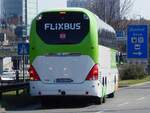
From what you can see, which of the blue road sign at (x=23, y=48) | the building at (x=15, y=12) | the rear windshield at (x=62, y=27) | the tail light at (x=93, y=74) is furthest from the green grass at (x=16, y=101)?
the building at (x=15, y=12)

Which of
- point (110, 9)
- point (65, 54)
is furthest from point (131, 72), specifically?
point (65, 54)

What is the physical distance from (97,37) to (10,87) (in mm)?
5516

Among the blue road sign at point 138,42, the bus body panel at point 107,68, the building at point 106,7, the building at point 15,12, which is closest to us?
the bus body panel at point 107,68

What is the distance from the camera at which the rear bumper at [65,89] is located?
23.5 metres

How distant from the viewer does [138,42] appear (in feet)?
171

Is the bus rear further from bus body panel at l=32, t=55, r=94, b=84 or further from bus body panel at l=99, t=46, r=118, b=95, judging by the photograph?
bus body panel at l=99, t=46, r=118, b=95

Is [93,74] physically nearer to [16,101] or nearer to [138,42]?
[16,101]

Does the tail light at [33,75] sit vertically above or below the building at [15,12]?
below

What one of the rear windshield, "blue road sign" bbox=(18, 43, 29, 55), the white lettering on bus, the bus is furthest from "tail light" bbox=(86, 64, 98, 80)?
"blue road sign" bbox=(18, 43, 29, 55)

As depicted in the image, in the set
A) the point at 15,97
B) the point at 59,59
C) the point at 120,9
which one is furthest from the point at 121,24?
the point at 59,59

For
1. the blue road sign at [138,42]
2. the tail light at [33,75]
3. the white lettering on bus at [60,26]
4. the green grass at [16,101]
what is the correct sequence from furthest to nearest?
the blue road sign at [138,42] → the green grass at [16,101] → the white lettering on bus at [60,26] → the tail light at [33,75]

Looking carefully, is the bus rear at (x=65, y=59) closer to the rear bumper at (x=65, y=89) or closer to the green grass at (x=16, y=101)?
the rear bumper at (x=65, y=89)

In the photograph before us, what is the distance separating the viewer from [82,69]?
23625 millimetres

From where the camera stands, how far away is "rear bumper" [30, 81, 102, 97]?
2353 cm
